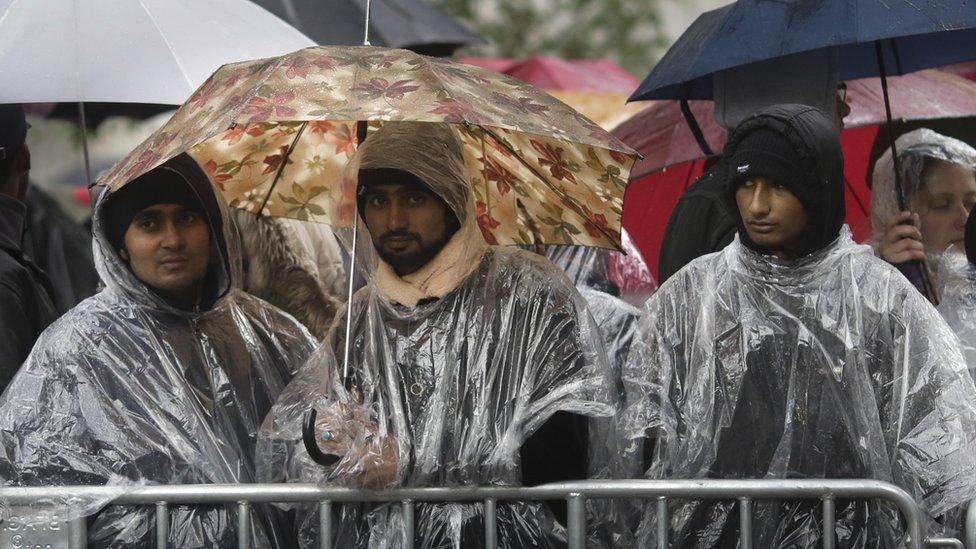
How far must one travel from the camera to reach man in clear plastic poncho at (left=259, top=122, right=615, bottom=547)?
3.44 meters

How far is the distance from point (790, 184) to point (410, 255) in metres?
0.85

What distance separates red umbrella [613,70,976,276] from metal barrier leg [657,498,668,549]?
7.19ft

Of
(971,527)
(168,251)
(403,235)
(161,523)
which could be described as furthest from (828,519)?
(168,251)

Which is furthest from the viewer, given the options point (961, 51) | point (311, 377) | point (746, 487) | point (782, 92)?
point (961, 51)

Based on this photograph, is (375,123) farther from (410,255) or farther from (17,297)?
(17,297)

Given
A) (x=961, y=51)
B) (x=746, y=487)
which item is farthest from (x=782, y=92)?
(x=746, y=487)

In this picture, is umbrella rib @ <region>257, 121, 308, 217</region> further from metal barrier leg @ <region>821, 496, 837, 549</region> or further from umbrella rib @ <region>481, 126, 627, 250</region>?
metal barrier leg @ <region>821, 496, 837, 549</region>

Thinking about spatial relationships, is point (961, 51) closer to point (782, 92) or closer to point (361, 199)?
point (782, 92)

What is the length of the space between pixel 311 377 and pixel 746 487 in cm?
99

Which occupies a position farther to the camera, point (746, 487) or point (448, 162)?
point (448, 162)

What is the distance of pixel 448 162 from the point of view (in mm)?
3725

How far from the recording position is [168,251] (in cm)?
384

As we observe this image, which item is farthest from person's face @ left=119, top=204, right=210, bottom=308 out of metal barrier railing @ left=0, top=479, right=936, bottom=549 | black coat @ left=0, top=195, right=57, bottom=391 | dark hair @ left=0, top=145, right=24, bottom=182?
dark hair @ left=0, top=145, right=24, bottom=182

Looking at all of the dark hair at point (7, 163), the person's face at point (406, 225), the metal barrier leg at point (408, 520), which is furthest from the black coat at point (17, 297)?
the metal barrier leg at point (408, 520)
